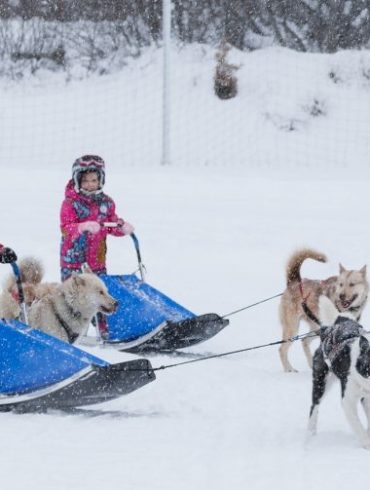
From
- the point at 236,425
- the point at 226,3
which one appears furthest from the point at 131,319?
the point at 226,3

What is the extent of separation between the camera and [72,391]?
475 cm

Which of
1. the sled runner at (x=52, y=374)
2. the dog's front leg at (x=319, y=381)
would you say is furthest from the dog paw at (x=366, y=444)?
the sled runner at (x=52, y=374)

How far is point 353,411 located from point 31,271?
2.68 m

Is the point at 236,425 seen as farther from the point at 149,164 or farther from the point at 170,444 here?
the point at 149,164

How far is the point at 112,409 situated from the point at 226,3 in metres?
11.4

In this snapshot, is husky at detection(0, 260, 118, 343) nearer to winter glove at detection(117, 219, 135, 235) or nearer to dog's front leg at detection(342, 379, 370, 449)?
winter glove at detection(117, 219, 135, 235)

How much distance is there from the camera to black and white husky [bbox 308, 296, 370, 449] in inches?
168

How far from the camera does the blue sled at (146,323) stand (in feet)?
21.0

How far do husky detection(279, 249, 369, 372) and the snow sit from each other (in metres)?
0.30

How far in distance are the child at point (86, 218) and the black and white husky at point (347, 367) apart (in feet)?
7.43

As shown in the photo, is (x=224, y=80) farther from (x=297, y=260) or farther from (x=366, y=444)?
(x=366, y=444)

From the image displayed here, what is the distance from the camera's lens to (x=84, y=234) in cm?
661

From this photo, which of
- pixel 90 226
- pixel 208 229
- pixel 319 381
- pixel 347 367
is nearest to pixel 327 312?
pixel 319 381

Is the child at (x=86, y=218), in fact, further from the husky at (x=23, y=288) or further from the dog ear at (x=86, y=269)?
the husky at (x=23, y=288)
